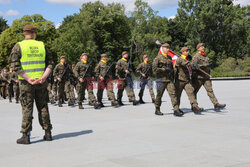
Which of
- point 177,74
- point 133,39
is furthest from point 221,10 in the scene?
point 177,74

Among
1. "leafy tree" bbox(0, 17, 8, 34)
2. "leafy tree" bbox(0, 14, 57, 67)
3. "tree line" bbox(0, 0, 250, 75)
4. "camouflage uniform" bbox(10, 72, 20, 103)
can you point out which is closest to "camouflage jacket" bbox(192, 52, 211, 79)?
"camouflage uniform" bbox(10, 72, 20, 103)

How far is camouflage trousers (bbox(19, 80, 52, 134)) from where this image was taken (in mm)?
6441

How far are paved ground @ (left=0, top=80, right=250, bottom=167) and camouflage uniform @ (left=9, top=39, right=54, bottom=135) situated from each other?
1.31 ft

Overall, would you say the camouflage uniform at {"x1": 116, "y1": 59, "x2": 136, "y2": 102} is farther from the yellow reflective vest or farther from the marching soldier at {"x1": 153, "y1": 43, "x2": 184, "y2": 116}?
the yellow reflective vest

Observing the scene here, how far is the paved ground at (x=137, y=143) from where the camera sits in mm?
4984

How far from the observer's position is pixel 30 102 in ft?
21.2

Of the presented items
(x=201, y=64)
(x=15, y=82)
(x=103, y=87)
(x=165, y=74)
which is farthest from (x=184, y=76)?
(x=15, y=82)

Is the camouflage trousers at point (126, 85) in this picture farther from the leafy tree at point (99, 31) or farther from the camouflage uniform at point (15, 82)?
the leafy tree at point (99, 31)

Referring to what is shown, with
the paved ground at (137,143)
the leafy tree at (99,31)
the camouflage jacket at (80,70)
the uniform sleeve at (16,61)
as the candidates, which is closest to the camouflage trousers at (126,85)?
the camouflage jacket at (80,70)

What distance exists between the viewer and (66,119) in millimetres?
9984

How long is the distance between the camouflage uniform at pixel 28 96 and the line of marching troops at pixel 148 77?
1.02 m

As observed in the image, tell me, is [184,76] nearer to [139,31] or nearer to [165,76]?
[165,76]

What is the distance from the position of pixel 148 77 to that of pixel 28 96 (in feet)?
27.3

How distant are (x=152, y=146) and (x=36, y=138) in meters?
2.48
